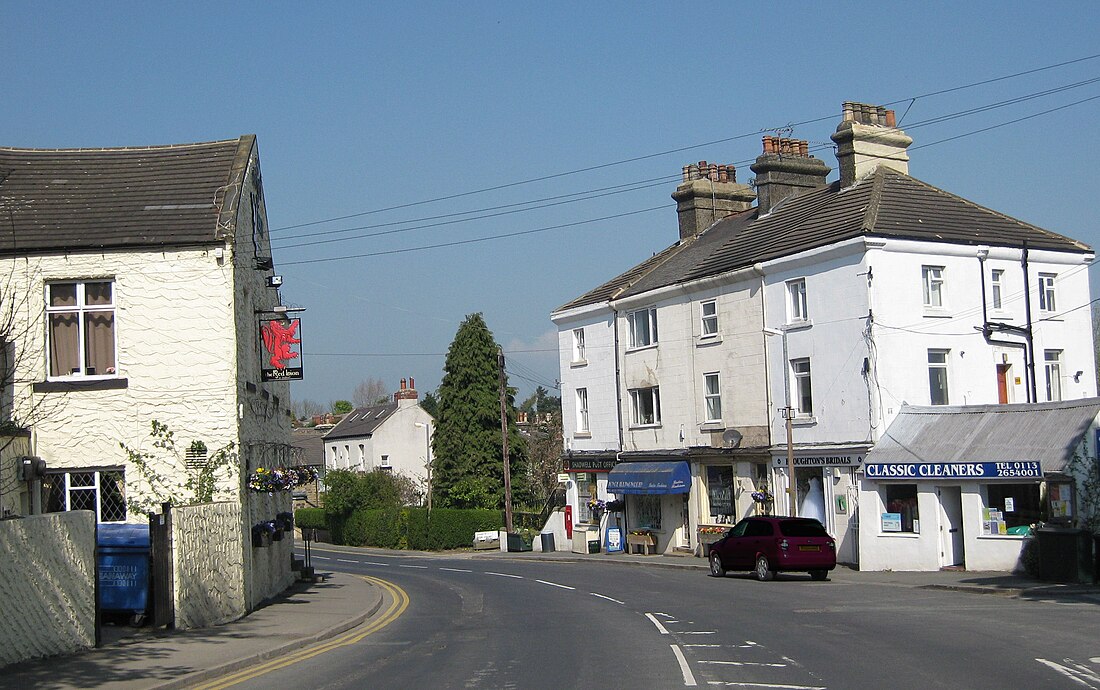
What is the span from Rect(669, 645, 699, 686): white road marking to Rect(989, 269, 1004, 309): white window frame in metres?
21.9

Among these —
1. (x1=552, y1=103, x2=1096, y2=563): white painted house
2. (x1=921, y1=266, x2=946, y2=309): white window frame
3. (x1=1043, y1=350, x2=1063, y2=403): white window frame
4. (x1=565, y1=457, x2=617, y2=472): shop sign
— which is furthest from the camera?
(x1=565, y1=457, x2=617, y2=472): shop sign

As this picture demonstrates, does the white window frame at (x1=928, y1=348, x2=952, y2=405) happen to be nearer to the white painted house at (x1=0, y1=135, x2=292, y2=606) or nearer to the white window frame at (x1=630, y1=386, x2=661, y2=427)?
the white window frame at (x1=630, y1=386, x2=661, y2=427)

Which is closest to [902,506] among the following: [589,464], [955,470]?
[955,470]

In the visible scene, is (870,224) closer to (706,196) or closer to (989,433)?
(989,433)

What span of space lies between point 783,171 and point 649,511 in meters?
13.5

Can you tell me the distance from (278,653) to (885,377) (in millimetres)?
20357

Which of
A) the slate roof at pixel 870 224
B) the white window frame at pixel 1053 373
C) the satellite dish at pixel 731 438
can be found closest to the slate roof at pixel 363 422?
the slate roof at pixel 870 224

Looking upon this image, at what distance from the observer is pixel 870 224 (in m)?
31.3

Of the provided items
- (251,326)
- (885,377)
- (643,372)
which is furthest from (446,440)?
(251,326)

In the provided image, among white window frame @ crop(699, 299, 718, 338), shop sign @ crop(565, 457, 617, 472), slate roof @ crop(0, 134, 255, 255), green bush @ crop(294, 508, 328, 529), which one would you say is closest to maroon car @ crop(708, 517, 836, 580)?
white window frame @ crop(699, 299, 718, 338)

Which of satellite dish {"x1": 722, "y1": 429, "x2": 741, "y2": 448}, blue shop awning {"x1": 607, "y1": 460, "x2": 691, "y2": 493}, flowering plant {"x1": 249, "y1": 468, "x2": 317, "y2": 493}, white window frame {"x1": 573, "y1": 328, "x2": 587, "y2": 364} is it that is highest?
white window frame {"x1": 573, "y1": 328, "x2": 587, "y2": 364}

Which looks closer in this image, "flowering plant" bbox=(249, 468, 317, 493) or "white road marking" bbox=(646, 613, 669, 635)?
"white road marking" bbox=(646, 613, 669, 635)

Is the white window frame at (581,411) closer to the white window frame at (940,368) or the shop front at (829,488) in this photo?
the shop front at (829,488)

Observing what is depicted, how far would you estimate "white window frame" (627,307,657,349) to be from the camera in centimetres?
4178
